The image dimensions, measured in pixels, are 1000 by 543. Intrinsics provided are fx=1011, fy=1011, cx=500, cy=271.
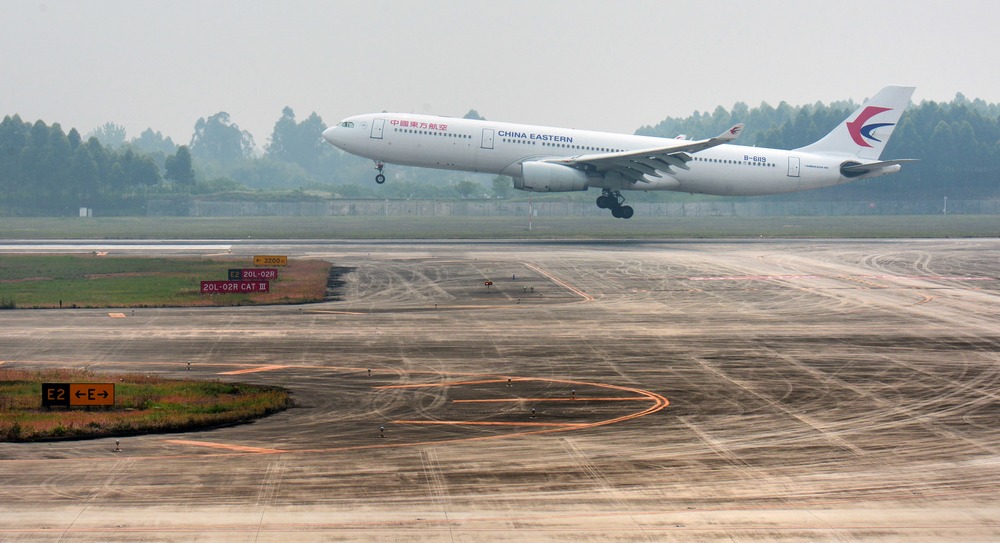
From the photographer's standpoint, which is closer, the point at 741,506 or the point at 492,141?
the point at 741,506

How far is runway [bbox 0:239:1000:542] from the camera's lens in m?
14.3

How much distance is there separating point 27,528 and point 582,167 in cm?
5198

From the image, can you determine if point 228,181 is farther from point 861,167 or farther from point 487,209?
point 861,167

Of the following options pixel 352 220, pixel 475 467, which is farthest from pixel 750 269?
pixel 352 220

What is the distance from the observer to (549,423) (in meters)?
20.0

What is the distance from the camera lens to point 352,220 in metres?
88.4

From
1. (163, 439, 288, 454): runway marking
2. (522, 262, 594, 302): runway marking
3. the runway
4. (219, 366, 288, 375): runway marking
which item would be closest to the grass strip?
the runway

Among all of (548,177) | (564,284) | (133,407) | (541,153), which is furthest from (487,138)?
(133,407)

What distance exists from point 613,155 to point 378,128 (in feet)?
48.5

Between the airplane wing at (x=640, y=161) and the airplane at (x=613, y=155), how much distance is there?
62mm

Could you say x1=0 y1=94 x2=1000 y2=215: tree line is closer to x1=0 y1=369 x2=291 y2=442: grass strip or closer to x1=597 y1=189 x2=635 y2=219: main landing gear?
x1=597 y1=189 x2=635 y2=219: main landing gear

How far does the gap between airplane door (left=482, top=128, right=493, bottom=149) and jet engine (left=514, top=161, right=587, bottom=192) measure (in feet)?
8.00

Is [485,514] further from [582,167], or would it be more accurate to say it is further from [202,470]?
[582,167]

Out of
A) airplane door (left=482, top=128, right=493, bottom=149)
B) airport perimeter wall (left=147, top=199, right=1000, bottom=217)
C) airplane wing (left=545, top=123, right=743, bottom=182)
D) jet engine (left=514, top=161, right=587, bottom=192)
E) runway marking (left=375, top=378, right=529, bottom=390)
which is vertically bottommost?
runway marking (left=375, top=378, right=529, bottom=390)
